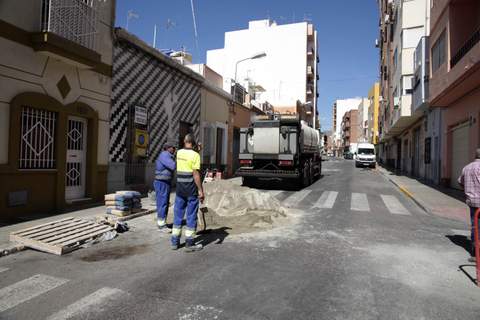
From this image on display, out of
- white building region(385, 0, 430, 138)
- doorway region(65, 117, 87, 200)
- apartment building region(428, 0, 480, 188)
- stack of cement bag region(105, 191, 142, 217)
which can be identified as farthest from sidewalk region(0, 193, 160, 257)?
white building region(385, 0, 430, 138)

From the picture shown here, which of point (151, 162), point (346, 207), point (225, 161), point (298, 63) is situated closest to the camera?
point (346, 207)

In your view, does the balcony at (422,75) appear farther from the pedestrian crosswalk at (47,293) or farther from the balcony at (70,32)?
the pedestrian crosswalk at (47,293)

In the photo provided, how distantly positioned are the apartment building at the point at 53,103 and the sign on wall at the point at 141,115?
5.51 ft

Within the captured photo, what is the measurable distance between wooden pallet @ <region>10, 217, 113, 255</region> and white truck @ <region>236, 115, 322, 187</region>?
1019 cm

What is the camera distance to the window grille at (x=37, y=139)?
8.27 metres

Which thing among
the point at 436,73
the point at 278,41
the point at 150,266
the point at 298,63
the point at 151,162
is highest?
the point at 278,41

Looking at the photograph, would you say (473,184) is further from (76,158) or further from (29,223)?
(76,158)

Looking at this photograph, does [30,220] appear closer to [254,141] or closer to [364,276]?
[364,276]

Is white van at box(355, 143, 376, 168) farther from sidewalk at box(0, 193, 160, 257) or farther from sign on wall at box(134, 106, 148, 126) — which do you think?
sidewalk at box(0, 193, 160, 257)

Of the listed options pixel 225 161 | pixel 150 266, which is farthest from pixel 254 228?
pixel 225 161

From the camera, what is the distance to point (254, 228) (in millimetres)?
7688

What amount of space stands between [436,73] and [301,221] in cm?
1184

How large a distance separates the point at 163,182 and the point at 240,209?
2477 millimetres

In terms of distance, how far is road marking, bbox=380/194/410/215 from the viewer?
1070 centimetres
